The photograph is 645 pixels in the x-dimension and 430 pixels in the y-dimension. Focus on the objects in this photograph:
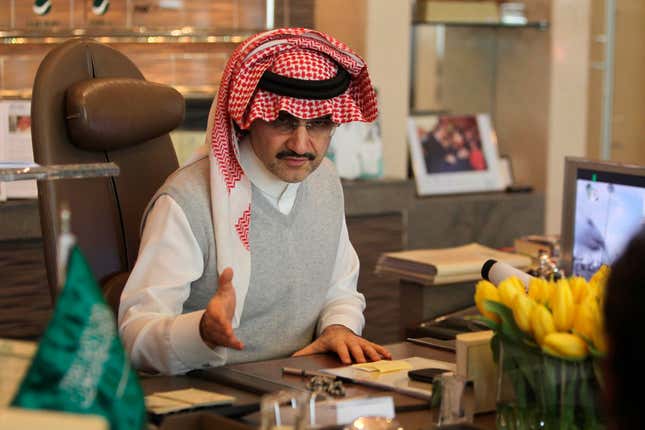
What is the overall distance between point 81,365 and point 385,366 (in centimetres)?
94

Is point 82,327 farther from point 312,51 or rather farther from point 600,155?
point 600,155

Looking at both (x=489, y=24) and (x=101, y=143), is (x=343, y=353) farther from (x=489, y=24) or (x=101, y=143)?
(x=489, y=24)

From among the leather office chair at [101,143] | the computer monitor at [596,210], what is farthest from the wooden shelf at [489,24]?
the leather office chair at [101,143]

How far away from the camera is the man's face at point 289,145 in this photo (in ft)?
7.55

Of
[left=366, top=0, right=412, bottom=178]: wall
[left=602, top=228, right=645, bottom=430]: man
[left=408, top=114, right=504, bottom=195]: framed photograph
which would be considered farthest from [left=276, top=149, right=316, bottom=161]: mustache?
[left=408, top=114, right=504, bottom=195]: framed photograph

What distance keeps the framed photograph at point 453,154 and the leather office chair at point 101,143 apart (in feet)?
7.45

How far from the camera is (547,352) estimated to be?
154 cm

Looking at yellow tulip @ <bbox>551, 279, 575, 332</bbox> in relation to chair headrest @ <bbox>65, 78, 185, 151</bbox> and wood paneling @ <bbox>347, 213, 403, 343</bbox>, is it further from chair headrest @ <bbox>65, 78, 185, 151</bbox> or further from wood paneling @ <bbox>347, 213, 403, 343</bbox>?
wood paneling @ <bbox>347, 213, 403, 343</bbox>

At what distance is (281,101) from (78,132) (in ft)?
1.54

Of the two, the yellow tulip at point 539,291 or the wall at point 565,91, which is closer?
the yellow tulip at point 539,291

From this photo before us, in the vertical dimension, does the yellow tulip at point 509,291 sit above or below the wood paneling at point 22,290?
above

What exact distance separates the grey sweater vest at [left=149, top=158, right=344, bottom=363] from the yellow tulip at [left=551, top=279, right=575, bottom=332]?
34.6 inches

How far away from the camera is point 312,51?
7.64ft

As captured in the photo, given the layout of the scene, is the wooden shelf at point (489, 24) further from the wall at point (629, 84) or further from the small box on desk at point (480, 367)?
the small box on desk at point (480, 367)
